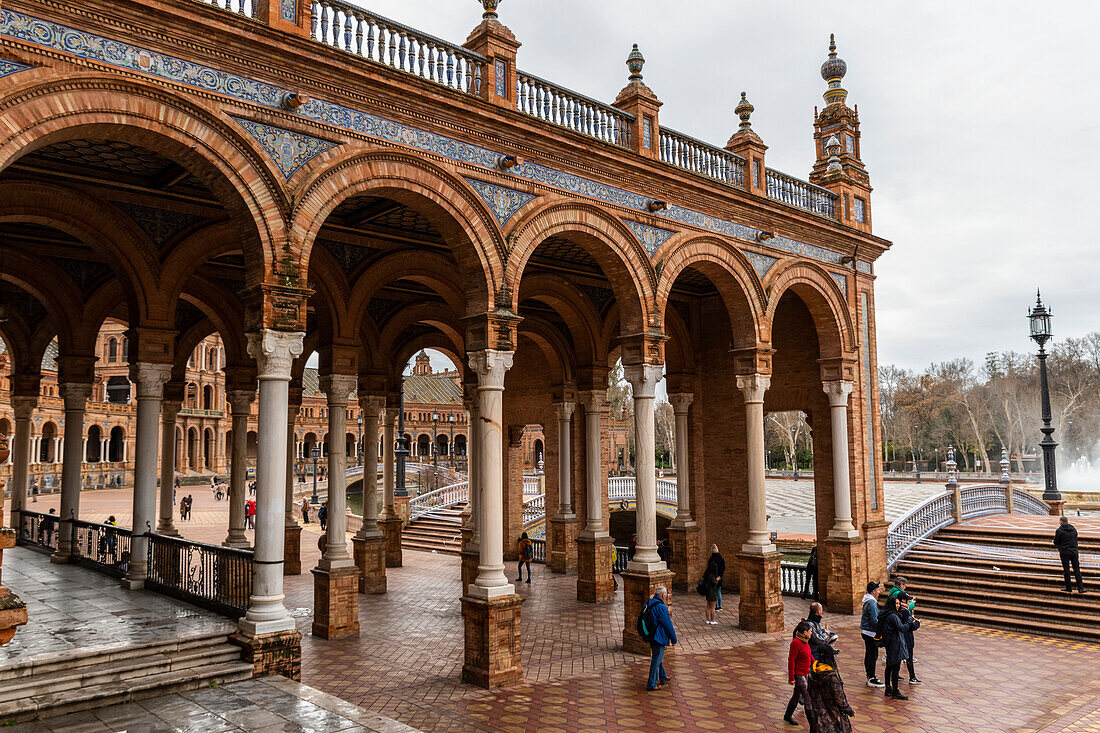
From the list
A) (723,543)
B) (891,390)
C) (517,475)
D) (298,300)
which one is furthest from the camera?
(891,390)

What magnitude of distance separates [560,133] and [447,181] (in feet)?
7.04

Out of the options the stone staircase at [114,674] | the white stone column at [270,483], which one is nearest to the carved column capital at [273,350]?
the white stone column at [270,483]

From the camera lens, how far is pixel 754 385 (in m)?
13.8

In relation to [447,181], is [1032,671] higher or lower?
lower

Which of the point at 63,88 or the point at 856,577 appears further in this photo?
the point at 856,577

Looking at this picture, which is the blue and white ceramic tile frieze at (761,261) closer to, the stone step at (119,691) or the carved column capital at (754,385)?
the carved column capital at (754,385)

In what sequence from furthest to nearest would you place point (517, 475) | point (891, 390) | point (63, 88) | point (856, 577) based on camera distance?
1. point (891, 390)
2. point (517, 475)
3. point (856, 577)
4. point (63, 88)

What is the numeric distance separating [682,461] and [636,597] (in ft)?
18.5

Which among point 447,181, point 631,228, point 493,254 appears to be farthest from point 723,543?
point 447,181

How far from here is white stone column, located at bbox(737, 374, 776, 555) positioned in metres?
13.3

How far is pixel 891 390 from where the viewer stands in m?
74.2

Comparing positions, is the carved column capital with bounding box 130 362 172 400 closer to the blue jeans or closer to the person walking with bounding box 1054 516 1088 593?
the blue jeans

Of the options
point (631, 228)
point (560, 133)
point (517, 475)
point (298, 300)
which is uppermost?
point (560, 133)

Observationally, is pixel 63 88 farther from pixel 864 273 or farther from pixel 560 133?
pixel 864 273
